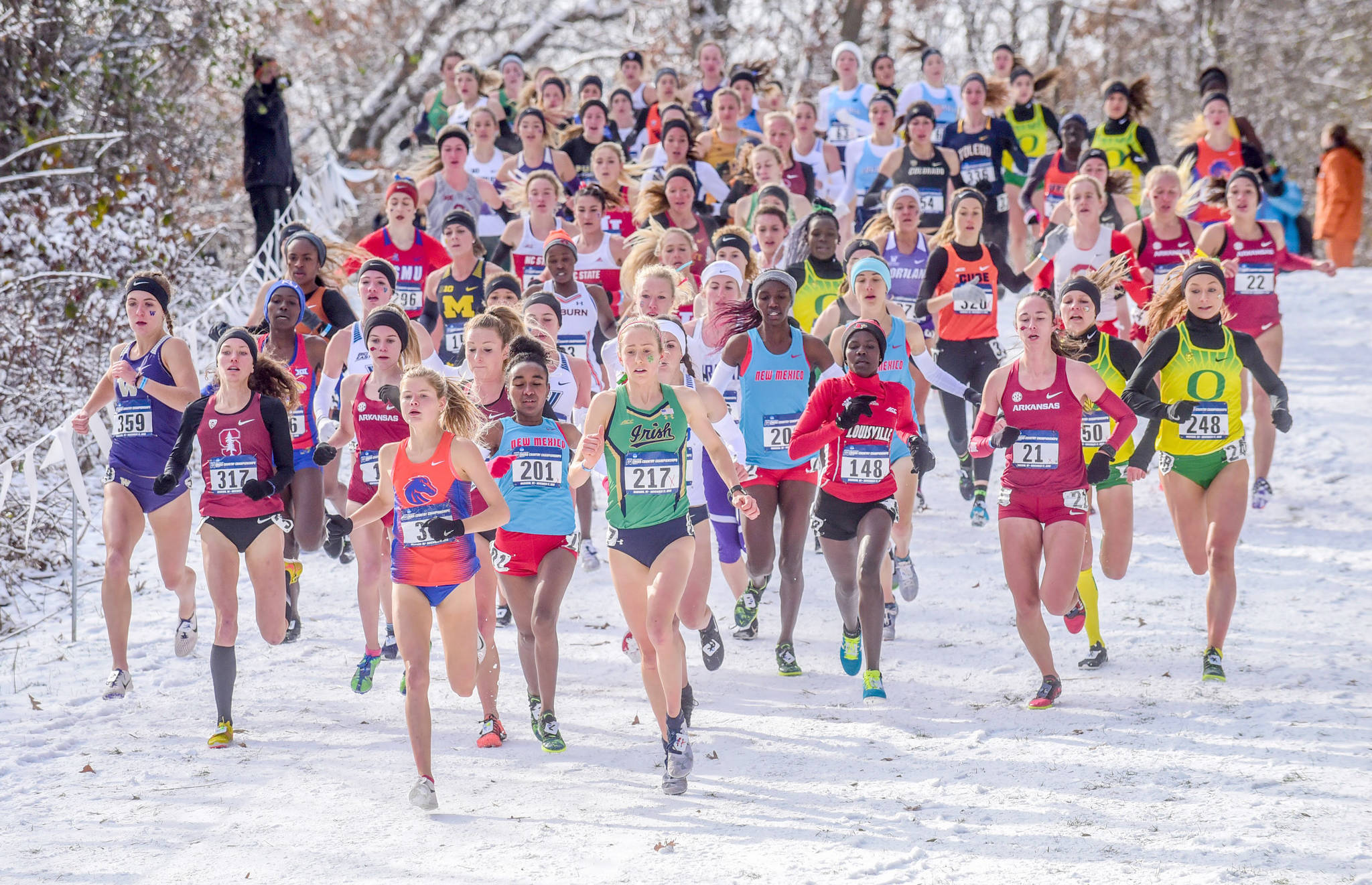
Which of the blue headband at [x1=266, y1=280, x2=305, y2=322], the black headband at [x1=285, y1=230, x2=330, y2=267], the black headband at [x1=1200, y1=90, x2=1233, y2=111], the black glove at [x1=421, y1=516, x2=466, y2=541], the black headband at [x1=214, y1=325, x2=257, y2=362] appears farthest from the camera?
the black headband at [x1=1200, y1=90, x2=1233, y2=111]

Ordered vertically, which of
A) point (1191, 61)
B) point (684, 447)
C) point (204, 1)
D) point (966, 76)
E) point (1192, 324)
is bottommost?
point (684, 447)

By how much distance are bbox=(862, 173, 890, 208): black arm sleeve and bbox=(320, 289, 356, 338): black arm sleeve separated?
17.2 ft

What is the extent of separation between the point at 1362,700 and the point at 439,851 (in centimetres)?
432

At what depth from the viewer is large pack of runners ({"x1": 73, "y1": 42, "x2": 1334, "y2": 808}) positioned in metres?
5.97

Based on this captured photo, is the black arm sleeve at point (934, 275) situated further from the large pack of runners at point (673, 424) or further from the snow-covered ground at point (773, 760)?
the snow-covered ground at point (773, 760)

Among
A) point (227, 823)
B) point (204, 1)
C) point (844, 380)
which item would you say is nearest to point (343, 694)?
point (227, 823)

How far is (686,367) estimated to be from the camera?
7.07 metres

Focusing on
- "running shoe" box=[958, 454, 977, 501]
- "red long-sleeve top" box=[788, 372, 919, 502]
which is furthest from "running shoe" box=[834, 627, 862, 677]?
"running shoe" box=[958, 454, 977, 501]

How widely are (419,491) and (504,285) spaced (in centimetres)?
283

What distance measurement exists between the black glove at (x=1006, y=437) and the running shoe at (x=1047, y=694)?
1.14 m

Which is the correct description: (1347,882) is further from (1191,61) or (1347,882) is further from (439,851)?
(1191,61)

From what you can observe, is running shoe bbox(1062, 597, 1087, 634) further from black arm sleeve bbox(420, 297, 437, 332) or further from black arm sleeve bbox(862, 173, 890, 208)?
black arm sleeve bbox(862, 173, 890, 208)

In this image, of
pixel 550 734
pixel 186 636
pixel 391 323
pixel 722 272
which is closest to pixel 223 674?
pixel 186 636

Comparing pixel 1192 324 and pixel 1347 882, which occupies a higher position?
pixel 1192 324
